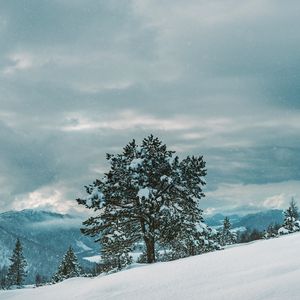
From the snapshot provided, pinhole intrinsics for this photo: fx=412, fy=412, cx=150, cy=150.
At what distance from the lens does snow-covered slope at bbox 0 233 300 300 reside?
6564 mm

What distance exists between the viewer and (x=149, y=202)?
79.0 ft

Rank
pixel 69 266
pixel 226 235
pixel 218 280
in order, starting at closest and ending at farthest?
pixel 218 280, pixel 69 266, pixel 226 235

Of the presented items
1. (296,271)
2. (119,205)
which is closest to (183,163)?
(119,205)

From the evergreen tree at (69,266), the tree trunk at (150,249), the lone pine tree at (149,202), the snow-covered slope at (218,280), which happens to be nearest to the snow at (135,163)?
the lone pine tree at (149,202)

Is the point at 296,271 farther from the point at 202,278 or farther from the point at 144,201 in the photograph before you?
the point at 144,201

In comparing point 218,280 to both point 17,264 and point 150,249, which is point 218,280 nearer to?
point 150,249

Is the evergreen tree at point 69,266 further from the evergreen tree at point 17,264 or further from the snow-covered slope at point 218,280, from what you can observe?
the snow-covered slope at point 218,280

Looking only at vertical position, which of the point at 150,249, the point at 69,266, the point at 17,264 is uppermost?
the point at 17,264

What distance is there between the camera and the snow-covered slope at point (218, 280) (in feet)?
21.5

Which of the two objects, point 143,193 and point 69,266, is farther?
point 69,266

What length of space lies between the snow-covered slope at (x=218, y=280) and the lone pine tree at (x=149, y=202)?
12.9 metres

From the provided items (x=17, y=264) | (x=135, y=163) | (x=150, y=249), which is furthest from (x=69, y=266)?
(x=135, y=163)

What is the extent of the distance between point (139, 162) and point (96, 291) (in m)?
14.9

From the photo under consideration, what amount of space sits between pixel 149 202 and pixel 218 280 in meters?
16.2
